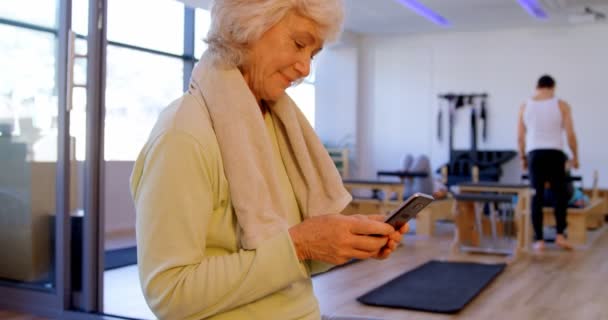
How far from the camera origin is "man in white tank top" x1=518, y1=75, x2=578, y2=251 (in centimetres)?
529

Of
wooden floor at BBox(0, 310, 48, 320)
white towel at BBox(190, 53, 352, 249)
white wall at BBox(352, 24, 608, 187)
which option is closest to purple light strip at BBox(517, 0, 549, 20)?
white wall at BBox(352, 24, 608, 187)

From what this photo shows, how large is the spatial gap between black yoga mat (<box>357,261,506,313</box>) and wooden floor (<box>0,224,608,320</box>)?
2.5 inches

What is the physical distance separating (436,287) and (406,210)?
3.02m

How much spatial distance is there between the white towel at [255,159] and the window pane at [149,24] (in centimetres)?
247

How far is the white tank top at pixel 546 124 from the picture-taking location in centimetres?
527

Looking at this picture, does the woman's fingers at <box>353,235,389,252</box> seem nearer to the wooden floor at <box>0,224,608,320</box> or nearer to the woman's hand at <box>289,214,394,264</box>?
the woman's hand at <box>289,214,394,264</box>

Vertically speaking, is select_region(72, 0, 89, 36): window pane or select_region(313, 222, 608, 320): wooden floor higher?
select_region(72, 0, 89, 36): window pane

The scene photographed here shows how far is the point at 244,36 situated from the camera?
3.34 feet

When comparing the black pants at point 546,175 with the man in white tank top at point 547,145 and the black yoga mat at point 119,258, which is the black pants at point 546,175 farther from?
the black yoga mat at point 119,258

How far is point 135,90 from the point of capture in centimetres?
566

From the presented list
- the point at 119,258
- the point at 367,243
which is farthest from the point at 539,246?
the point at 367,243

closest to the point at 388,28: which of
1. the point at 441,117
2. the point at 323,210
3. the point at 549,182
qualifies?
the point at 441,117

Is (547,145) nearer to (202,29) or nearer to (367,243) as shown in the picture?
(202,29)

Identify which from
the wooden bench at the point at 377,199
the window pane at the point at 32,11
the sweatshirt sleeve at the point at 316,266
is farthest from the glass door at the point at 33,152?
the wooden bench at the point at 377,199
